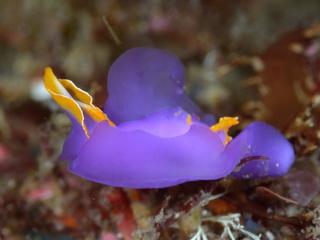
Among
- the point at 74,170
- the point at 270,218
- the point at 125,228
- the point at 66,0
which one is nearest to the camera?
the point at 74,170

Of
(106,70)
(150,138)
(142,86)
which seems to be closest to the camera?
(150,138)

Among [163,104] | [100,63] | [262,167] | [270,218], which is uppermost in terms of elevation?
[163,104]

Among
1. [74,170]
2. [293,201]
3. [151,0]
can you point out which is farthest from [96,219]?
[151,0]

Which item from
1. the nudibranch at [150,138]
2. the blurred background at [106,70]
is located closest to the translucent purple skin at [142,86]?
the nudibranch at [150,138]

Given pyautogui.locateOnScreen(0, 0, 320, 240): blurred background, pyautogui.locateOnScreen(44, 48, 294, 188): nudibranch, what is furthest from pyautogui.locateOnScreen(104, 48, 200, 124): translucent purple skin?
pyautogui.locateOnScreen(0, 0, 320, 240): blurred background

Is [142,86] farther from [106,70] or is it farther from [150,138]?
[106,70]

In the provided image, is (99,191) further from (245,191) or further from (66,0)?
(66,0)

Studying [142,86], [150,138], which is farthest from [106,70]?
[150,138]
